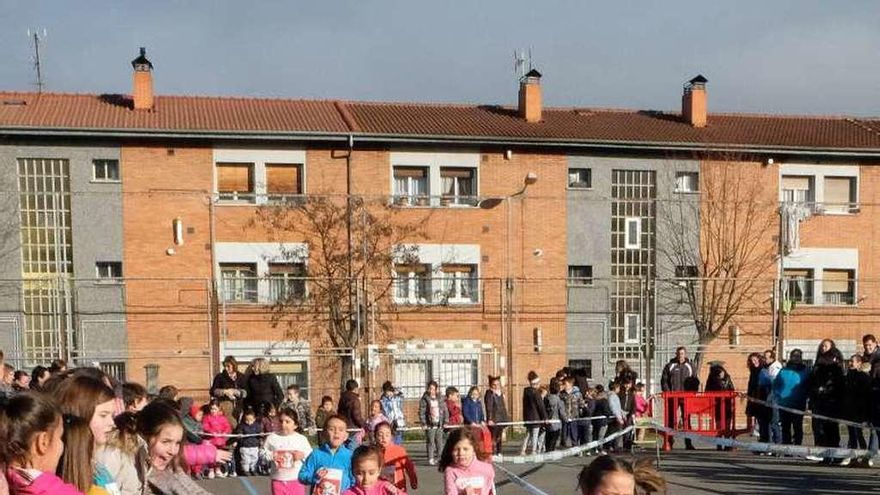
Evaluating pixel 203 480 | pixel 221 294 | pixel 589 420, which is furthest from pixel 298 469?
pixel 221 294

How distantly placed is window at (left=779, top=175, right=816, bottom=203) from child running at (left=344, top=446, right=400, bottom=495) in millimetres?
26610

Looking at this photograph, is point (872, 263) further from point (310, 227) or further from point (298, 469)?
point (298, 469)

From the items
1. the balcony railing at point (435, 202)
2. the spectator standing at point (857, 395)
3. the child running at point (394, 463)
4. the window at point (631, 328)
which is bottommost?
the window at point (631, 328)

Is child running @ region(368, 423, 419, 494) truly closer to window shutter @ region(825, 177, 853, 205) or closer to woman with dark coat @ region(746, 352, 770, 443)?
woman with dark coat @ region(746, 352, 770, 443)

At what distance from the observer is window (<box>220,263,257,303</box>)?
25578 millimetres

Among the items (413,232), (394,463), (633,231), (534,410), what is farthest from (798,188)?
(394,463)

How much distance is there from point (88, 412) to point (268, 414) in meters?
11.2

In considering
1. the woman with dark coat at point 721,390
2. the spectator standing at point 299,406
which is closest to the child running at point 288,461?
the spectator standing at point 299,406

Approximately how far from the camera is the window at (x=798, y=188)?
29.8 metres

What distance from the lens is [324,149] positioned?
27.6 meters

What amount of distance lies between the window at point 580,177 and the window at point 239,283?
35.0 ft

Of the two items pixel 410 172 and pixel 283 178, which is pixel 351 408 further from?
pixel 410 172

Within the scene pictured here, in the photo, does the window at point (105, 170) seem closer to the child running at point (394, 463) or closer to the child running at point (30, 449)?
the child running at point (394, 463)

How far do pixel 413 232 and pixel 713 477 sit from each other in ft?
50.2
